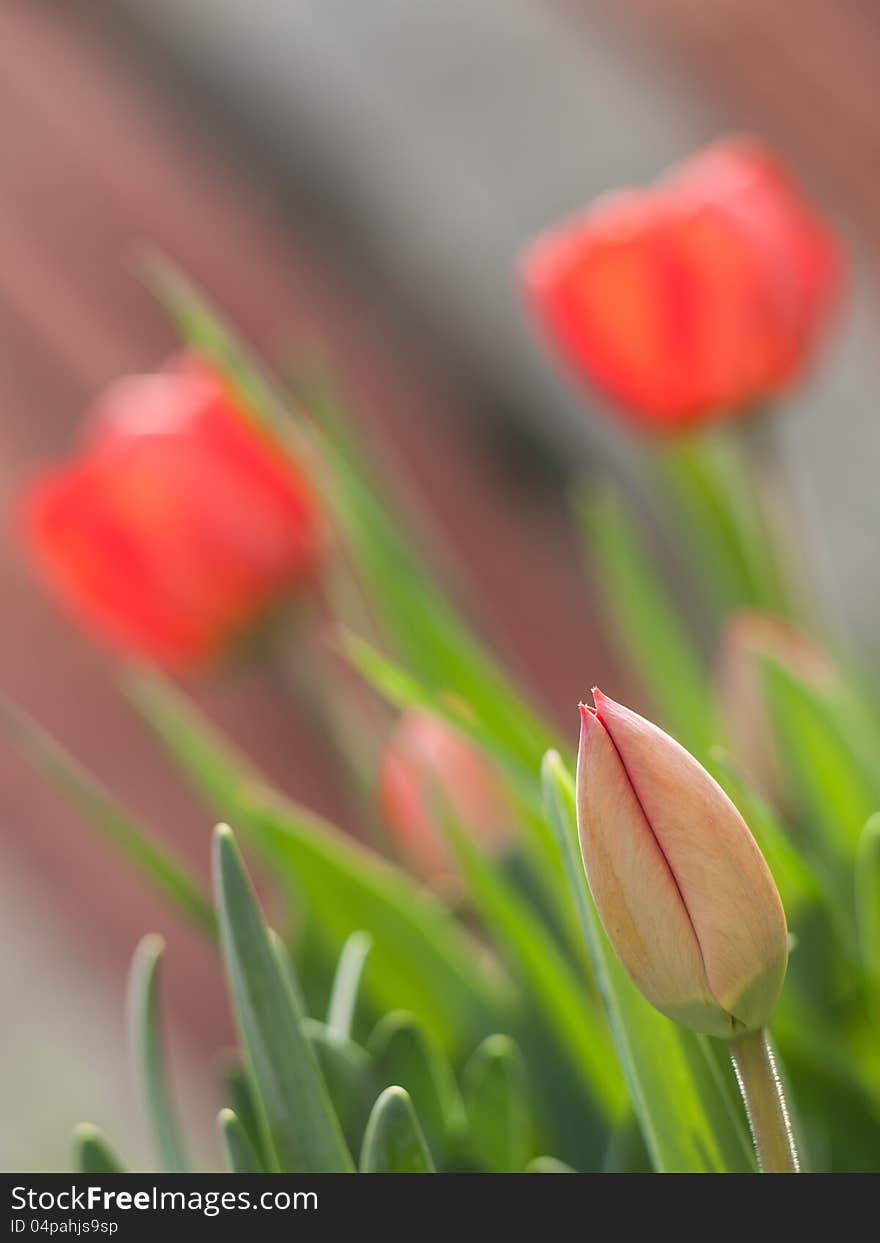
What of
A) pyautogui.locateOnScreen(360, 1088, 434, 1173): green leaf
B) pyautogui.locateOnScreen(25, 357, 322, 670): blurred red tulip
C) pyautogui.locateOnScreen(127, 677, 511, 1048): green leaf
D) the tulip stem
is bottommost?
the tulip stem

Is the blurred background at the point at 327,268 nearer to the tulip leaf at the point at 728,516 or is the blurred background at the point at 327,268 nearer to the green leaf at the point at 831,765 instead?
the tulip leaf at the point at 728,516

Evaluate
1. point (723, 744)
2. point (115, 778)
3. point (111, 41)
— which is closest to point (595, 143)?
point (111, 41)

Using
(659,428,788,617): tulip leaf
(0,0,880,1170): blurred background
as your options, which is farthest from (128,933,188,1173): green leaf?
(0,0,880,1170): blurred background

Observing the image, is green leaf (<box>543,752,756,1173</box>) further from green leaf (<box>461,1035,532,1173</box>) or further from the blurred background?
the blurred background

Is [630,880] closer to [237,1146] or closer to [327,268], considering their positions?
[237,1146]

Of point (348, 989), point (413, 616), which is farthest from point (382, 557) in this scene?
point (348, 989)
